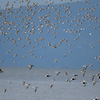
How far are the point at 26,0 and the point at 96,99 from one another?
1550 cm

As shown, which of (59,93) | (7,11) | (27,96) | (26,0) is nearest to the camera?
(27,96)

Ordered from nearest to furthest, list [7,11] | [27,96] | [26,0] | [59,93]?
1. [27,96]
2. [59,93]
3. [26,0]
4. [7,11]

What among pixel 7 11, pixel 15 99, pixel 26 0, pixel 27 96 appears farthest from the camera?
pixel 7 11

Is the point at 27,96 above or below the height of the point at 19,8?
below

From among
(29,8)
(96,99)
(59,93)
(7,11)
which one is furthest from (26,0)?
(96,99)

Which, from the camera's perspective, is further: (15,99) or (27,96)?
(27,96)

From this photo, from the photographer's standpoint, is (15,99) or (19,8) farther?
(19,8)

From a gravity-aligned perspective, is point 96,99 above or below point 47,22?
below

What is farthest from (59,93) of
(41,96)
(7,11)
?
(7,11)

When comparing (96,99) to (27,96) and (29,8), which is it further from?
(29,8)

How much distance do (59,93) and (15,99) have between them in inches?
230

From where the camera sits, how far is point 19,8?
37.4 meters

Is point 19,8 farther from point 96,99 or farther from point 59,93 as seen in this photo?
point 96,99

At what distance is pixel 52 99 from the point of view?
27125mm
